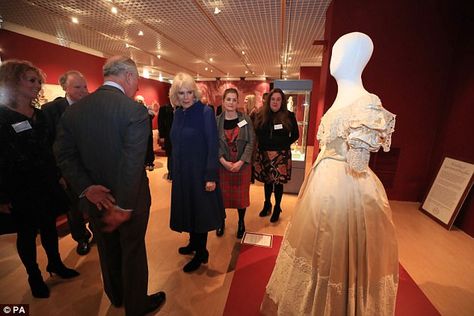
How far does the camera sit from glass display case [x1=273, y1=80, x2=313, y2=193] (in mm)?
3656

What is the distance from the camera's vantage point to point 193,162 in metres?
1.76

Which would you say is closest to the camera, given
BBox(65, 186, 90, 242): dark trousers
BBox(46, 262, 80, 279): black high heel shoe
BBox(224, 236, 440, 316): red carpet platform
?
BBox(224, 236, 440, 316): red carpet platform

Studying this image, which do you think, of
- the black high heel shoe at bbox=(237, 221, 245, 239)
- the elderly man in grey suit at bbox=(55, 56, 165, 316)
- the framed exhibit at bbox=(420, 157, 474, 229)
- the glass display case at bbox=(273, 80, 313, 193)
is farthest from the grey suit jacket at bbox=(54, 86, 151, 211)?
the framed exhibit at bbox=(420, 157, 474, 229)

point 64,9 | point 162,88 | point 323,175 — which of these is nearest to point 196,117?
point 323,175

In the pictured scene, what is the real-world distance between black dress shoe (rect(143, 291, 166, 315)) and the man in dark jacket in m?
1.08

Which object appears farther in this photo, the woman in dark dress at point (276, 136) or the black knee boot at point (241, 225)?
the woman in dark dress at point (276, 136)

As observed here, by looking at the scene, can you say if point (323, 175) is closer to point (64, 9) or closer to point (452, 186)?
point (452, 186)

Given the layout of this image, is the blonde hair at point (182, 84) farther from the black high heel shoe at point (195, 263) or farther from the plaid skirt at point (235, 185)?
the black high heel shoe at point (195, 263)

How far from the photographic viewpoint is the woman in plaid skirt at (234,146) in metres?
2.22

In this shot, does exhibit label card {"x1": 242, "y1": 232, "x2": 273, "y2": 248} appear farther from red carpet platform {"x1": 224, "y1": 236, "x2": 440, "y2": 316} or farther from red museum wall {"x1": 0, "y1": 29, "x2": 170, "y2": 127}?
red museum wall {"x1": 0, "y1": 29, "x2": 170, "y2": 127}

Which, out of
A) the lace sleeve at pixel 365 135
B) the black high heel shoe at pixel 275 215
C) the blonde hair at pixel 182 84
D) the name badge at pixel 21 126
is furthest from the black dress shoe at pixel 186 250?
the lace sleeve at pixel 365 135

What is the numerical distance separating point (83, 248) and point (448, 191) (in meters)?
4.44

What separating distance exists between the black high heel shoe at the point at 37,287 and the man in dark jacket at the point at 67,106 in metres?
0.51

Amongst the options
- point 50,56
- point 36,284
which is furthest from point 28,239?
point 50,56
